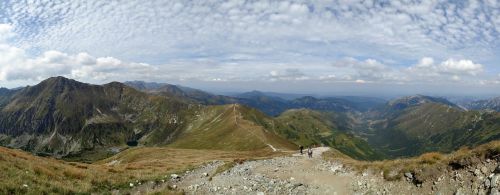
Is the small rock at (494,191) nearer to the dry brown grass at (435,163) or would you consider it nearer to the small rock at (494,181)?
the small rock at (494,181)

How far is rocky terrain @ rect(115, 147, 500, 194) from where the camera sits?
2114 centimetres

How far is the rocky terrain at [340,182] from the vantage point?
69.4 feet

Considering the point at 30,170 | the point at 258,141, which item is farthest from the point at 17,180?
the point at 258,141

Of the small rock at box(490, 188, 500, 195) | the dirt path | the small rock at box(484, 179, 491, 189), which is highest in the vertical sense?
the small rock at box(484, 179, 491, 189)

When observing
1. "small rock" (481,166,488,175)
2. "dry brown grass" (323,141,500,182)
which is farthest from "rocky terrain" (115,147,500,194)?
"dry brown grass" (323,141,500,182)

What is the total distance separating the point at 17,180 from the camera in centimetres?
2234

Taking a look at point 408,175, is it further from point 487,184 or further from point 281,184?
point 281,184

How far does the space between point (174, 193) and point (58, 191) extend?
7211 mm

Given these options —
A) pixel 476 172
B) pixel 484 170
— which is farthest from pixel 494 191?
pixel 476 172

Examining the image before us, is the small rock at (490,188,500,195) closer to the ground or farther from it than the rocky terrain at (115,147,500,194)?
farther from it

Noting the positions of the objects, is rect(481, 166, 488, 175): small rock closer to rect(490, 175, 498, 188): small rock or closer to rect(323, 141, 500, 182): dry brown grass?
rect(323, 141, 500, 182): dry brown grass

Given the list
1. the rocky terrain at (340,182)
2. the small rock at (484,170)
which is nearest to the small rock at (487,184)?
the rocky terrain at (340,182)

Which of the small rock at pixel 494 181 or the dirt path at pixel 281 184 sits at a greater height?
the small rock at pixel 494 181

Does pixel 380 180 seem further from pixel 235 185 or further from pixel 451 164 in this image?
pixel 235 185
